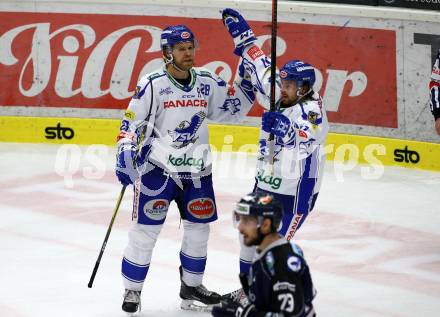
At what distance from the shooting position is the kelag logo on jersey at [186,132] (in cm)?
697

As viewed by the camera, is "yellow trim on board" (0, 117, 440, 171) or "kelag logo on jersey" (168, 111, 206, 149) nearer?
"kelag logo on jersey" (168, 111, 206, 149)

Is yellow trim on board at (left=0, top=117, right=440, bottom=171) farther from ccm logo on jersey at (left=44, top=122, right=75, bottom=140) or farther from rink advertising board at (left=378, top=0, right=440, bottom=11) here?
rink advertising board at (left=378, top=0, right=440, bottom=11)

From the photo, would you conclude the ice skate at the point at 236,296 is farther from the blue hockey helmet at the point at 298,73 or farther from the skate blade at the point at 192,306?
the blue hockey helmet at the point at 298,73

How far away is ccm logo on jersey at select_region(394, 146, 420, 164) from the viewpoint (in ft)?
36.7

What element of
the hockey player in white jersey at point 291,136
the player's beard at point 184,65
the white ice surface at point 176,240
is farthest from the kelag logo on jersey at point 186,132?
the white ice surface at point 176,240

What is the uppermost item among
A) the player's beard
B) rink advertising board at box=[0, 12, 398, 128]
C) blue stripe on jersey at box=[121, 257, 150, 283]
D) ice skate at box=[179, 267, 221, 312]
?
rink advertising board at box=[0, 12, 398, 128]

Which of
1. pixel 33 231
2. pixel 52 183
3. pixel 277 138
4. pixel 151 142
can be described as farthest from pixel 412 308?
pixel 52 183

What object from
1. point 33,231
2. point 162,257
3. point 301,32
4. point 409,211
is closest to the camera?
point 162,257

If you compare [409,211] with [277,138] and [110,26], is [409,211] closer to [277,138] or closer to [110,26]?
[277,138]

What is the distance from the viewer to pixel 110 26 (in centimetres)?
1195

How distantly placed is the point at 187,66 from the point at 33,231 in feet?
9.27

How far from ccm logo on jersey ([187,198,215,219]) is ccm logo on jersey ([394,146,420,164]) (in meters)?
4.57

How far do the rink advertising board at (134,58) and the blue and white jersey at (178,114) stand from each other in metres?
4.42

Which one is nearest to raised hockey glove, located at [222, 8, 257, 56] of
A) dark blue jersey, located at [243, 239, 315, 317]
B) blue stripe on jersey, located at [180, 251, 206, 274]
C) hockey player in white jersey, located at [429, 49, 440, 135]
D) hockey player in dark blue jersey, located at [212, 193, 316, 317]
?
blue stripe on jersey, located at [180, 251, 206, 274]
